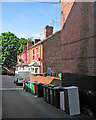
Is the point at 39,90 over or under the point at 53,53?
under

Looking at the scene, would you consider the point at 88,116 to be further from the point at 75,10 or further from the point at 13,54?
the point at 13,54

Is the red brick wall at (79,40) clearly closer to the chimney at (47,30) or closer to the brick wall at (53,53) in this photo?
the brick wall at (53,53)

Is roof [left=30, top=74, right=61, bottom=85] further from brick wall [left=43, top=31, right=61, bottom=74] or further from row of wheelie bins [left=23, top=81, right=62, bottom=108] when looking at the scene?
brick wall [left=43, top=31, right=61, bottom=74]

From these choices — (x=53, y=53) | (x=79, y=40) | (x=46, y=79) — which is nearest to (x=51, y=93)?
(x=79, y=40)

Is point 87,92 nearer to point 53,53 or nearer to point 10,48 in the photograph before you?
point 53,53

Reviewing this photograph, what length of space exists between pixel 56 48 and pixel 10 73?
27.3 m

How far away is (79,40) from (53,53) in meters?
11.0

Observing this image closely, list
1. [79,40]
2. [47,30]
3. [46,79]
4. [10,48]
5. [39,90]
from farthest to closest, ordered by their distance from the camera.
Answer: [10,48], [47,30], [46,79], [39,90], [79,40]

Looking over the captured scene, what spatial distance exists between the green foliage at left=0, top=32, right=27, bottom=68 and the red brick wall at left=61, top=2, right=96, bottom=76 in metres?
38.9

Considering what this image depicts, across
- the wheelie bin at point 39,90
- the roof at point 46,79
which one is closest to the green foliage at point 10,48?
the roof at point 46,79

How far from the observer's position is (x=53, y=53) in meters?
20.4

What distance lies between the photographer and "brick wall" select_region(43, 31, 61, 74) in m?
18.6

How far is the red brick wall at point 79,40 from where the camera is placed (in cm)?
841

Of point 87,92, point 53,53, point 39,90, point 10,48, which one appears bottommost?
point 39,90
